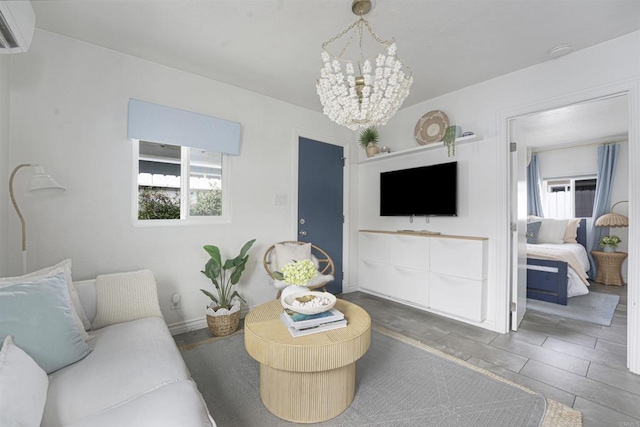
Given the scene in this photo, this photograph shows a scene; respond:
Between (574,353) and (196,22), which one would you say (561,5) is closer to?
(196,22)

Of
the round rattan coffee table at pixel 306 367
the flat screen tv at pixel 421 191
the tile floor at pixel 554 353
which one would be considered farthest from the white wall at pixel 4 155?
the flat screen tv at pixel 421 191

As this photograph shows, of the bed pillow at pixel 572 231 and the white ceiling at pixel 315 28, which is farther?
the bed pillow at pixel 572 231

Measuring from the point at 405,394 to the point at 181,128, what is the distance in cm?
288

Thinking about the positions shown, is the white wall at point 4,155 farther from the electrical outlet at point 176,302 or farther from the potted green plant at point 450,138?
the potted green plant at point 450,138

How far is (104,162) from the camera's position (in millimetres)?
2312

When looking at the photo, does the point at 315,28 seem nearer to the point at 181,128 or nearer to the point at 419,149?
the point at 181,128

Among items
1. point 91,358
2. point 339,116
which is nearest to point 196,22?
point 339,116

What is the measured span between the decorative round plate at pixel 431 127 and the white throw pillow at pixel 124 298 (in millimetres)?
3200

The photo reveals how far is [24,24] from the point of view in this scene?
1390 mm

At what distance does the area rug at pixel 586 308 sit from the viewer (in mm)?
3041

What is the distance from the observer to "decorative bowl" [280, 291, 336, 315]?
5.30ft

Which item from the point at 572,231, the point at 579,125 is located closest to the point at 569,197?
the point at 572,231

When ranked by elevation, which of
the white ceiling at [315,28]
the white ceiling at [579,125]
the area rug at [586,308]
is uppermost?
the white ceiling at [315,28]

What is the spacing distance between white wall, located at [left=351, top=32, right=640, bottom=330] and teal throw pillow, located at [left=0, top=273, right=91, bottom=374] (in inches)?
130
